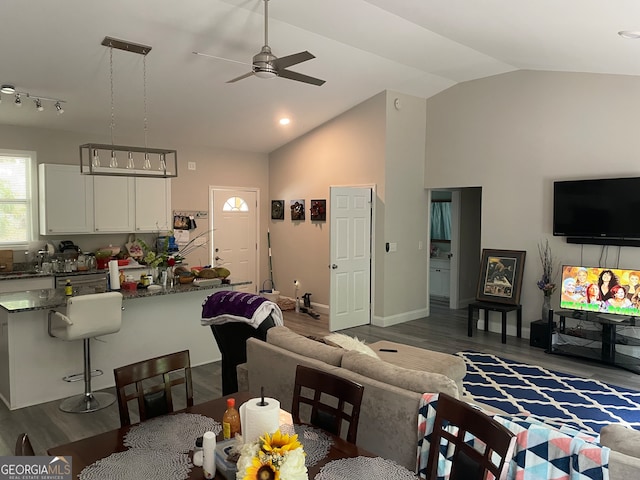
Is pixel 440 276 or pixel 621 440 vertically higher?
pixel 621 440

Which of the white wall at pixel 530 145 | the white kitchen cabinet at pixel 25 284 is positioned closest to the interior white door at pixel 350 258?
the white wall at pixel 530 145

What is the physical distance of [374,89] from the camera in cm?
689

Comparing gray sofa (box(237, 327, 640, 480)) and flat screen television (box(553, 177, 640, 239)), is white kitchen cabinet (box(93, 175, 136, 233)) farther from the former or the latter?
flat screen television (box(553, 177, 640, 239))

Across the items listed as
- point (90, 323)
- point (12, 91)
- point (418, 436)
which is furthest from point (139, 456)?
point (12, 91)

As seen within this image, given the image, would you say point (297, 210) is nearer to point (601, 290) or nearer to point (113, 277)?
point (113, 277)

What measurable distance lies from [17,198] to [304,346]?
5098 millimetres

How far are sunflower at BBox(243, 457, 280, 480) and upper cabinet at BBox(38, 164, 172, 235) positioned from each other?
5360mm

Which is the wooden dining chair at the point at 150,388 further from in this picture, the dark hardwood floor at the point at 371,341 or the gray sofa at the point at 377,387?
the dark hardwood floor at the point at 371,341

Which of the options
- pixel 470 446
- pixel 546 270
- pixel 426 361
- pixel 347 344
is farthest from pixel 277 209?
pixel 470 446

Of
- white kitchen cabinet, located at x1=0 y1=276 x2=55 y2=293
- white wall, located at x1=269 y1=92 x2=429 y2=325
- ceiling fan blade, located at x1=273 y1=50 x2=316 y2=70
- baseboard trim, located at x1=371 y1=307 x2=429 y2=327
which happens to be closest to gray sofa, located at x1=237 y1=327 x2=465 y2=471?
ceiling fan blade, located at x1=273 y1=50 x2=316 y2=70

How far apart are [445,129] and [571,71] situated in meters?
1.87

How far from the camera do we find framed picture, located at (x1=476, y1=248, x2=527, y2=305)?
21.3 ft

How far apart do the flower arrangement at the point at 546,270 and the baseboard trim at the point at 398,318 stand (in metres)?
2.05

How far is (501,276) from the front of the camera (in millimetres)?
6633
